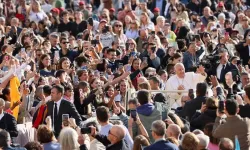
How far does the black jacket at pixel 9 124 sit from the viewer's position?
17062mm

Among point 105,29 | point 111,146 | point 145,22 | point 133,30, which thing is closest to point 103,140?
point 111,146

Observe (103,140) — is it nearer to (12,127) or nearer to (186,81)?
(12,127)

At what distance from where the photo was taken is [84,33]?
87.4ft

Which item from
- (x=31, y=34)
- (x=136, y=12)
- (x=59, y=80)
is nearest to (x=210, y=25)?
(x=136, y=12)

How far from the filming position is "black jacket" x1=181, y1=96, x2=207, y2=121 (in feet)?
58.5

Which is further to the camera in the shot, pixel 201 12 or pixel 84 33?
pixel 201 12

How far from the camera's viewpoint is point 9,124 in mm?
17156

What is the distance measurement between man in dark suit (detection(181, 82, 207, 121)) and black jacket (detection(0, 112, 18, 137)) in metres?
2.72

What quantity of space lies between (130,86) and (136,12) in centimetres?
1019

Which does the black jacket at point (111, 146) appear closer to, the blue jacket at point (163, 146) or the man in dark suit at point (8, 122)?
the blue jacket at point (163, 146)

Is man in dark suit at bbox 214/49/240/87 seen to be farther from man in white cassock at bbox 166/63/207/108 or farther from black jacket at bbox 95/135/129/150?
black jacket at bbox 95/135/129/150

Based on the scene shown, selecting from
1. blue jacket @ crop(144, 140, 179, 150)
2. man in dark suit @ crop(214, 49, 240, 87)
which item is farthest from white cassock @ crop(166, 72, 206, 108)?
blue jacket @ crop(144, 140, 179, 150)

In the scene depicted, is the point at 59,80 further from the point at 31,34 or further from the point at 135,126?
the point at 31,34

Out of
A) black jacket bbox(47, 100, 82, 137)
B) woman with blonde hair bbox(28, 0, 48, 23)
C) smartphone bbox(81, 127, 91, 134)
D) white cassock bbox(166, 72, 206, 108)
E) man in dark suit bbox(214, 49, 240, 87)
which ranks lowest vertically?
smartphone bbox(81, 127, 91, 134)
